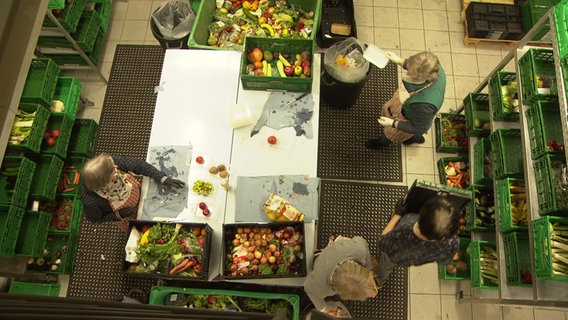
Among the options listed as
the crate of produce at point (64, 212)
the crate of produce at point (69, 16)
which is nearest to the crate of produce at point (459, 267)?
the crate of produce at point (64, 212)

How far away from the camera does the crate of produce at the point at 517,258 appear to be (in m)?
3.26

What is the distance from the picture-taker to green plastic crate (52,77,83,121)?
449 cm

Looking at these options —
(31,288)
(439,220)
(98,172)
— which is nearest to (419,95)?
(439,220)

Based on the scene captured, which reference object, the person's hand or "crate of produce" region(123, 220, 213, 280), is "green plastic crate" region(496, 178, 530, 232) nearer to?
"crate of produce" region(123, 220, 213, 280)

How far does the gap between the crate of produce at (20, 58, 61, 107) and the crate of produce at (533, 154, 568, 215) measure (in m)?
5.21

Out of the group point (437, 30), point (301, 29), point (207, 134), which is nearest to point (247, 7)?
point (301, 29)

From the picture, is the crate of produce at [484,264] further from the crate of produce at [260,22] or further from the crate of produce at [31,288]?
the crate of produce at [31,288]

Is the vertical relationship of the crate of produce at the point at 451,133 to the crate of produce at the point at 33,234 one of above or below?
above

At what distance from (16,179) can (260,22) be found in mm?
3362

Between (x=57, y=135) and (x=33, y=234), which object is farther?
(x=57, y=135)

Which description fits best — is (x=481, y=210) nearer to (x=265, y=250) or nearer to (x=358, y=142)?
(x=358, y=142)

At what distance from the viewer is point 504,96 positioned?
3822 mm

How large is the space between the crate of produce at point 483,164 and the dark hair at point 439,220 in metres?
1.78

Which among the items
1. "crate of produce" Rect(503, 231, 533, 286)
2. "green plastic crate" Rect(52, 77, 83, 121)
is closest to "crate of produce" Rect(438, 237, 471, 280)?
"crate of produce" Rect(503, 231, 533, 286)
